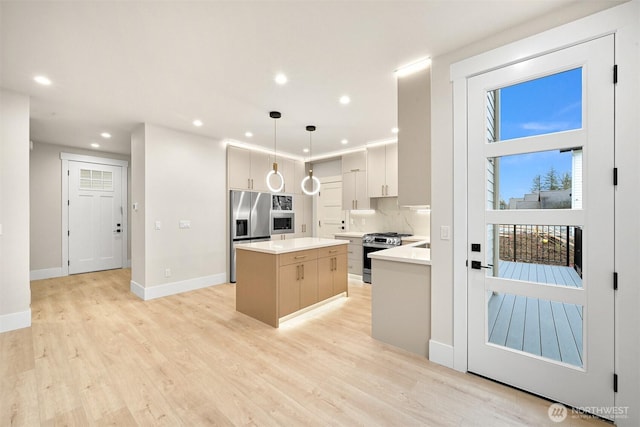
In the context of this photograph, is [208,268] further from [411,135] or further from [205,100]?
[411,135]

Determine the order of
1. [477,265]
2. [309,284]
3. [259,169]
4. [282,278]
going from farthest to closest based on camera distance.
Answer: [259,169], [309,284], [282,278], [477,265]

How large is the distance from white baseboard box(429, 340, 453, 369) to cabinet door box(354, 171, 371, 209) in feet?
11.2

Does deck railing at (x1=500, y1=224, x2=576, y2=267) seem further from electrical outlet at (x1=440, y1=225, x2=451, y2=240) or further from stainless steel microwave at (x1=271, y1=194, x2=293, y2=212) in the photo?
stainless steel microwave at (x1=271, y1=194, x2=293, y2=212)

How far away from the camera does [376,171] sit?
5.38m

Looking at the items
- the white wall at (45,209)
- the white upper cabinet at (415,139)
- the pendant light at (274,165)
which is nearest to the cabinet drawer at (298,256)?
the pendant light at (274,165)

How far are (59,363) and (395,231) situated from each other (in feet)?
16.6

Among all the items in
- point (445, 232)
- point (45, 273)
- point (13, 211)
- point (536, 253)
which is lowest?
point (45, 273)

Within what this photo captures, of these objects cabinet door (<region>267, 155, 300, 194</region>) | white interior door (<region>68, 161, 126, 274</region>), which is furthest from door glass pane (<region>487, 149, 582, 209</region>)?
white interior door (<region>68, 161, 126, 274</region>)

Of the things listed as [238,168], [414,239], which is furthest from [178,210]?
[414,239]

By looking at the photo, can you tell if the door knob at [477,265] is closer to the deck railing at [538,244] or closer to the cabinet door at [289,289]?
the deck railing at [538,244]

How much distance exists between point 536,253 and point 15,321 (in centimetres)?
519

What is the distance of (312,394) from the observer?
1.97 metres

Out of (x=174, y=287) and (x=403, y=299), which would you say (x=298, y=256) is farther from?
(x=174, y=287)

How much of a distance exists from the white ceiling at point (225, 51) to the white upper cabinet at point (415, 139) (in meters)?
0.25
